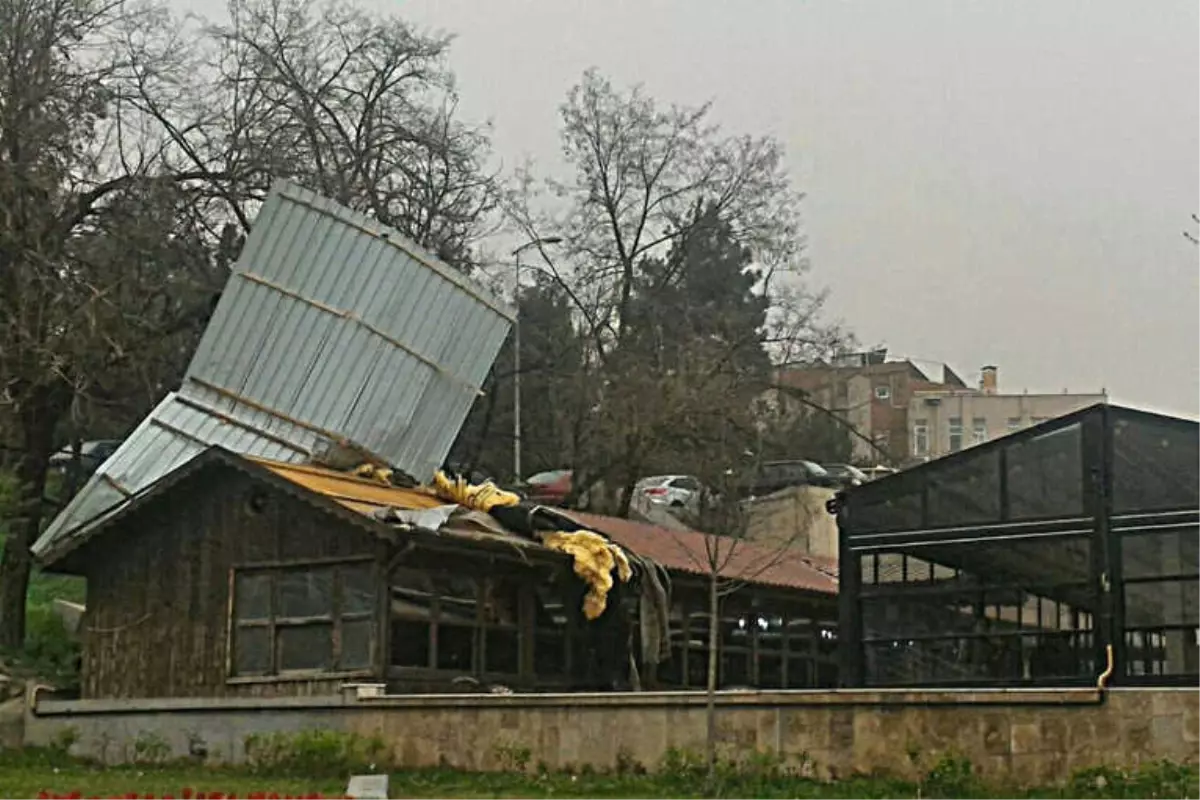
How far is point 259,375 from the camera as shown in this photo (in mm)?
27250

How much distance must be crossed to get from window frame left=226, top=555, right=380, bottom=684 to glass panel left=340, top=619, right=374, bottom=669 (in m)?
0.02

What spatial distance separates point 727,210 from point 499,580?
85.4 feet

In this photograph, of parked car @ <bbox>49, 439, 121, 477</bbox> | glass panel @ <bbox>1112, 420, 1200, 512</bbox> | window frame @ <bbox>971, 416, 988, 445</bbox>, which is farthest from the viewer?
window frame @ <bbox>971, 416, 988, 445</bbox>

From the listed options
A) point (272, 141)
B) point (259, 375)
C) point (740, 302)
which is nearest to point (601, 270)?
point (740, 302)

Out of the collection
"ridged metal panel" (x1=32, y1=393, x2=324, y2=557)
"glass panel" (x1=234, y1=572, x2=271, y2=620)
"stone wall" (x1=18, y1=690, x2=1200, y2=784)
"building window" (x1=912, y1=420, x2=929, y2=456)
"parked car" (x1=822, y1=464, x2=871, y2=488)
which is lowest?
"stone wall" (x1=18, y1=690, x2=1200, y2=784)

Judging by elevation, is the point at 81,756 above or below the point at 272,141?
below

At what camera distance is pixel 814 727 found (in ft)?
53.8

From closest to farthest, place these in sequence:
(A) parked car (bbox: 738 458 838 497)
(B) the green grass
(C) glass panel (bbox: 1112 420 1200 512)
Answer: (B) the green grass < (C) glass panel (bbox: 1112 420 1200 512) < (A) parked car (bbox: 738 458 838 497)

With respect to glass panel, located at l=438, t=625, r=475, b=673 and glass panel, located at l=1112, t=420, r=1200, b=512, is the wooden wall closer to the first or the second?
glass panel, located at l=438, t=625, r=475, b=673

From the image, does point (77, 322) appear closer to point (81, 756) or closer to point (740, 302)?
point (81, 756)

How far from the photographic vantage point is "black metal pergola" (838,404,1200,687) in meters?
21.6

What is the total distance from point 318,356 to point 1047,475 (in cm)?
1135

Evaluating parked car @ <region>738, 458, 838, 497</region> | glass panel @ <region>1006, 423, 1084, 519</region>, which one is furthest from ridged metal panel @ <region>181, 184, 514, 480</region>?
parked car @ <region>738, 458, 838, 497</region>

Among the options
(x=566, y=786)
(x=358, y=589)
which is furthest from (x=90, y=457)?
(x=566, y=786)
